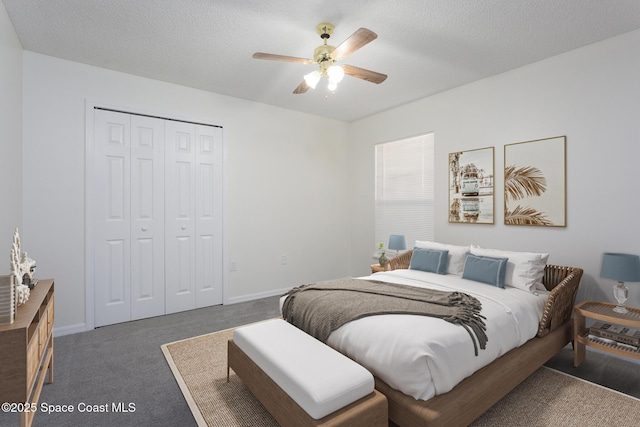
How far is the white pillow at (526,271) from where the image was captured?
108 inches

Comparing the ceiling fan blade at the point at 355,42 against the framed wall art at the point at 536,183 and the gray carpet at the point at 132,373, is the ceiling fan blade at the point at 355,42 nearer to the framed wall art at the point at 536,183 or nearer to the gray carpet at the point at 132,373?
the framed wall art at the point at 536,183

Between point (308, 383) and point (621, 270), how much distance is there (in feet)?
8.11

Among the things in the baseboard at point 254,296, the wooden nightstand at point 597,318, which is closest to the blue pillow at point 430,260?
the wooden nightstand at point 597,318

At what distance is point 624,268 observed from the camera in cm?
237

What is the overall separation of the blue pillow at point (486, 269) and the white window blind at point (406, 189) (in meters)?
1.11

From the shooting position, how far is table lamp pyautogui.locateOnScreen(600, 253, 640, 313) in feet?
7.75

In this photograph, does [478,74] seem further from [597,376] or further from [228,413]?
[228,413]

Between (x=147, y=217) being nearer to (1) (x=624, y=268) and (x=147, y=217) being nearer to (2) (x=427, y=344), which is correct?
(2) (x=427, y=344)

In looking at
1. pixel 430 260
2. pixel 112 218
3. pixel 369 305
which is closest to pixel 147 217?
pixel 112 218

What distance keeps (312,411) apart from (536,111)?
11.1 ft

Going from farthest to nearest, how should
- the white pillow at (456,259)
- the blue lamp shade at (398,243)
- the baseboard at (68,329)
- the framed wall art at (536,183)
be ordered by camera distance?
the blue lamp shade at (398,243) < the white pillow at (456,259) < the baseboard at (68,329) < the framed wall art at (536,183)

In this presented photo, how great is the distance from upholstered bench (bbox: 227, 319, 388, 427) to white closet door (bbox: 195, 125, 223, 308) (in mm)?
2142

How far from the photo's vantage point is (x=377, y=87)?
3826 mm

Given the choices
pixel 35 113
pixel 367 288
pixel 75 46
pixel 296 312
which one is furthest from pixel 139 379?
pixel 75 46
